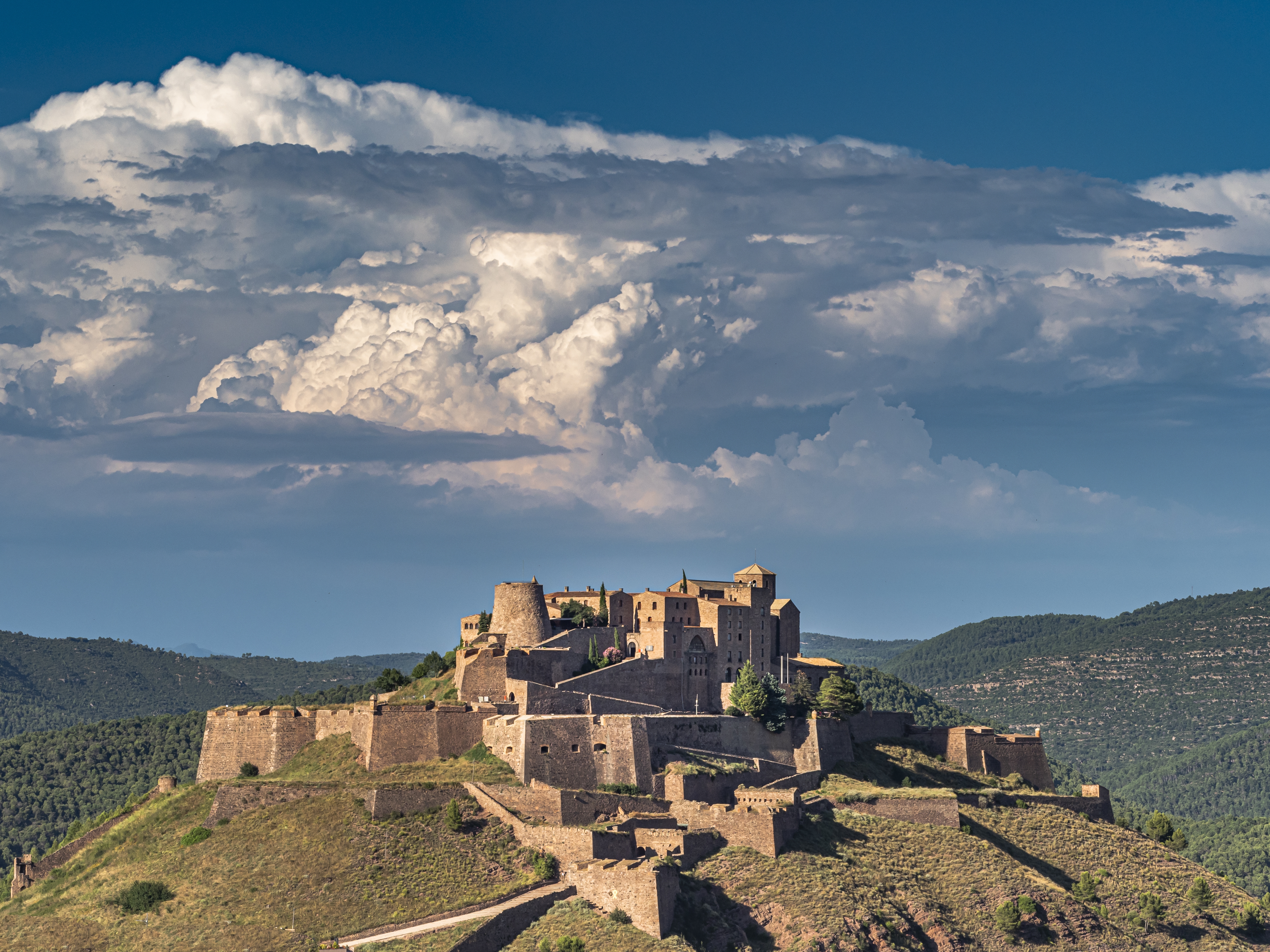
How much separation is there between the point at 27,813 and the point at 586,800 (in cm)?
11220

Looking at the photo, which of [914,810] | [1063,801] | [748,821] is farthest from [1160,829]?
[748,821]

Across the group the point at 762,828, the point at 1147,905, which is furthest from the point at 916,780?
the point at 762,828

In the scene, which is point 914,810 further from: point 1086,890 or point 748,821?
point 748,821

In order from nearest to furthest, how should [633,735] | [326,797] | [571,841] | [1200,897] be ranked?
[571,841], [326,797], [633,735], [1200,897]

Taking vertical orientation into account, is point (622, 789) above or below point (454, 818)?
above

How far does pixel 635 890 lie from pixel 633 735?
56.2ft

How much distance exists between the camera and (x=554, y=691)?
294 feet

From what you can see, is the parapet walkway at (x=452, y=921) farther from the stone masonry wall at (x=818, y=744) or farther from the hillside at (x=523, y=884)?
the stone masonry wall at (x=818, y=744)

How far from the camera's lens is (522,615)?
9900 cm

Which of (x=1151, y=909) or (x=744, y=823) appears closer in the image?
(x=744, y=823)

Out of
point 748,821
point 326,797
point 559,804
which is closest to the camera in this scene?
point 559,804

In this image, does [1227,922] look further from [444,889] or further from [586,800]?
[444,889]

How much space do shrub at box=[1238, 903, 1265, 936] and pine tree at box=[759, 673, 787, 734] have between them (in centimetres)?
2950

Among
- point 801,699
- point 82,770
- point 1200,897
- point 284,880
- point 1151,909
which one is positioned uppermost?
point 801,699
